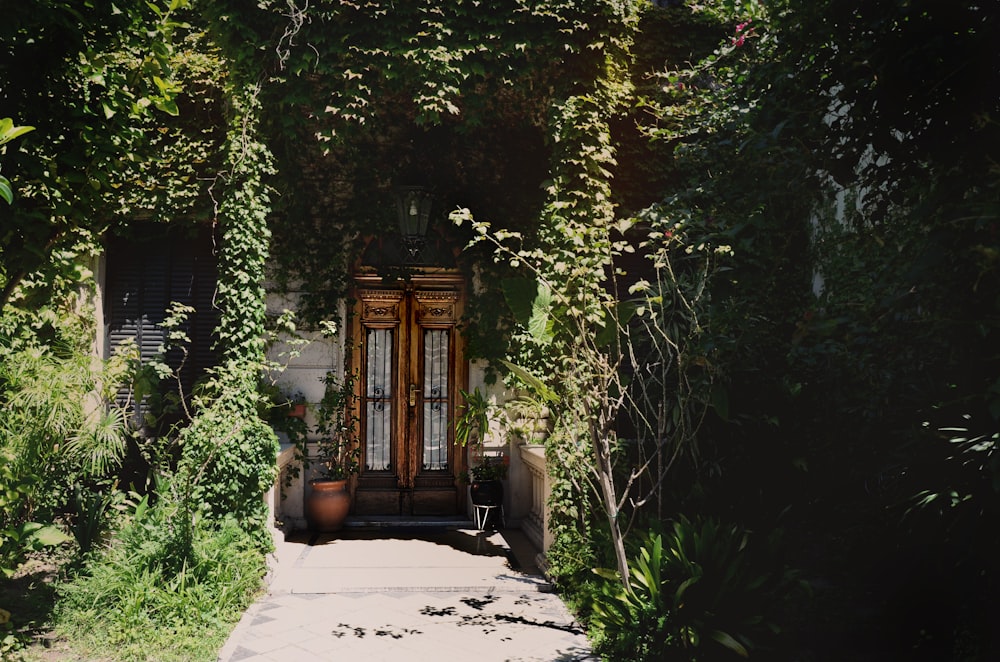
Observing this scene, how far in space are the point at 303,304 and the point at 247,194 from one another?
6.12ft

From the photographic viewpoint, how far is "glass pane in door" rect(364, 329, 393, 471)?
349 inches

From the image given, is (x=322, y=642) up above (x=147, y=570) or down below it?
below

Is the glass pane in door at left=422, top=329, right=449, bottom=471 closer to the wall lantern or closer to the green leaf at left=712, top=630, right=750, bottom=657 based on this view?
the wall lantern

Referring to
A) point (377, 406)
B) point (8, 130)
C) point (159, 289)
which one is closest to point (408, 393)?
point (377, 406)

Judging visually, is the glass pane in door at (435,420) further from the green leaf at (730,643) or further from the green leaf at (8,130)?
the green leaf at (8,130)

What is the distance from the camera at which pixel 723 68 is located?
602 cm

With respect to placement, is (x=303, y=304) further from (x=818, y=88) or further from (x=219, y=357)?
(x=818, y=88)

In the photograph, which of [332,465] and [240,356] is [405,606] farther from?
[332,465]

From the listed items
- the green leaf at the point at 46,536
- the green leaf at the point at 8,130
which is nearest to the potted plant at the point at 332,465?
the green leaf at the point at 46,536

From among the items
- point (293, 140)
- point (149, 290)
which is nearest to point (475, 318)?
point (293, 140)

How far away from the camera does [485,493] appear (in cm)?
800

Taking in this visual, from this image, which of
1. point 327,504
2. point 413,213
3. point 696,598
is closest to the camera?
point 696,598

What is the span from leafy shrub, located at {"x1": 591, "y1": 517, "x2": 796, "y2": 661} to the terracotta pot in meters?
3.88

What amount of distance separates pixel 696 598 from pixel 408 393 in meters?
5.06
